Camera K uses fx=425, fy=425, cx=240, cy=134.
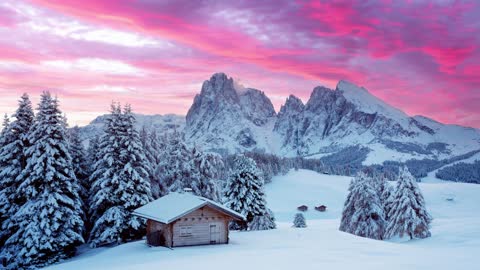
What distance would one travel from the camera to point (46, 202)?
32656 millimetres

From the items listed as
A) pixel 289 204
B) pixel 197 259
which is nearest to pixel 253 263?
pixel 197 259

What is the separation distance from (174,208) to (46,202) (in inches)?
385

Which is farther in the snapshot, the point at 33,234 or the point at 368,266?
the point at 33,234

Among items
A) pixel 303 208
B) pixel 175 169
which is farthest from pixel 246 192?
pixel 303 208

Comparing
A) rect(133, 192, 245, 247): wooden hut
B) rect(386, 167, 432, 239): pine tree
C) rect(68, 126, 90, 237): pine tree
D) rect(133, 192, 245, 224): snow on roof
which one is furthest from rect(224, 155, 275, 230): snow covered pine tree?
rect(386, 167, 432, 239): pine tree

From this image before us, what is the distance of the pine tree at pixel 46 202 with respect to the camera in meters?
31.9

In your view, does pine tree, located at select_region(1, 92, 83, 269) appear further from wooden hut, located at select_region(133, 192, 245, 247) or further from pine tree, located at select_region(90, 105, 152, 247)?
wooden hut, located at select_region(133, 192, 245, 247)

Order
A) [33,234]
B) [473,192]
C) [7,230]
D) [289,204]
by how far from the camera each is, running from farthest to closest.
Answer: [289,204], [473,192], [7,230], [33,234]

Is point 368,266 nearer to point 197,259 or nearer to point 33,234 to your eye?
point 197,259

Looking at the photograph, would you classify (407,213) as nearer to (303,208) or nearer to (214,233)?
(214,233)

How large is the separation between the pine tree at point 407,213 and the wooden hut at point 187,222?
90.8ft

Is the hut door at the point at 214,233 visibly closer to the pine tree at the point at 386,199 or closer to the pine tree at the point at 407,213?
the pine tree at the point at 407,213

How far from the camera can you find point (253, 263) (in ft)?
74.3

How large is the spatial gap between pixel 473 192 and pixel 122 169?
366 feet
